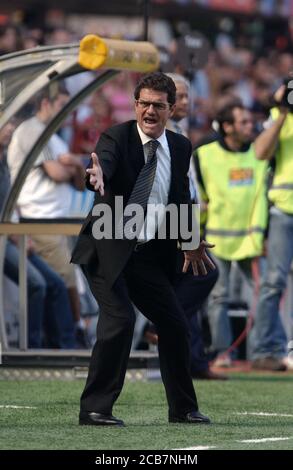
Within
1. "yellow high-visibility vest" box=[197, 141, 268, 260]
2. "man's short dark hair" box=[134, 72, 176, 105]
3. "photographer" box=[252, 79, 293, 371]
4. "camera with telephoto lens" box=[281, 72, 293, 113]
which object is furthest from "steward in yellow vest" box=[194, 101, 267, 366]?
"man's short dark hair" box=[134, 72, 176, 105]

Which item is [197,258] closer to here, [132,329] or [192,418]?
[132,329]

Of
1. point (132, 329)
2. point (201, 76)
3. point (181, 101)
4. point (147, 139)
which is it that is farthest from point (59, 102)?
point (201, 76)

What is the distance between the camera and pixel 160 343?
8.89 m

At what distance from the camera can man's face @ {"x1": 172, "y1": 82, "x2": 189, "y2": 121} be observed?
11.6 meters

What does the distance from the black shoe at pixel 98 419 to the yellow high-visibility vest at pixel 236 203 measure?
5363 mm

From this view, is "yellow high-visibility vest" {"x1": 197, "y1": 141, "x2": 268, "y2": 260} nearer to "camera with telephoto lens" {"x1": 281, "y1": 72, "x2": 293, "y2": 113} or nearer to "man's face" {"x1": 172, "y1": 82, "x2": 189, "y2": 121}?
"camera with telephoto lens" {"x1": 281, "y1": 72, "x2": 293, "y2": 113}

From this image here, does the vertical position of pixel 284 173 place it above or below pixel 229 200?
above

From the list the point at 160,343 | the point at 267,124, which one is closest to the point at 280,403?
the point at 160,343

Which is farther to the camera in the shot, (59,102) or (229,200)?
(229,200)

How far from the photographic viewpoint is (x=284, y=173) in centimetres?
1338

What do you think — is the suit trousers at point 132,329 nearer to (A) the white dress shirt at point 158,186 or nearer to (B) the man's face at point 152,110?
(A) the white dress shirt at point 158,186

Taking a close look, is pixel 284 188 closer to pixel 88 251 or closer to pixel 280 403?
pixel 280 403

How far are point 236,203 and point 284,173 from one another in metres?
0.90

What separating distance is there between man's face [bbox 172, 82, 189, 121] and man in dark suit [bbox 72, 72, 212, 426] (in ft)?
8.76
